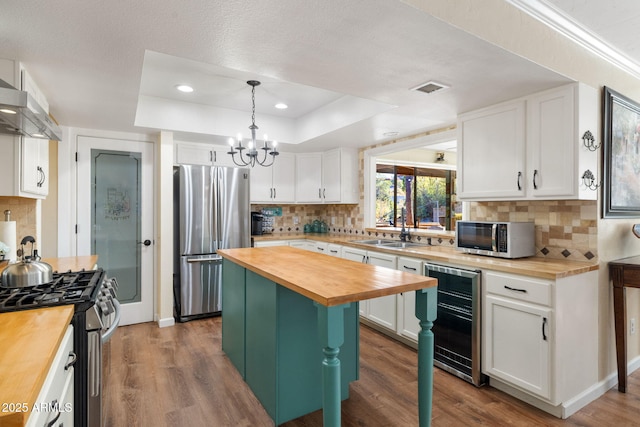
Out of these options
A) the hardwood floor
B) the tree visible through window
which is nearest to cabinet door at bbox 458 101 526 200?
the hardwood floor

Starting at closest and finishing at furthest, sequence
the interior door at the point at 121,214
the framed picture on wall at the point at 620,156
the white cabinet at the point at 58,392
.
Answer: the white cabinet at the point at 58,392 < the framed picture on wall at the point at 620,156 < the interior door at the point at 121,214

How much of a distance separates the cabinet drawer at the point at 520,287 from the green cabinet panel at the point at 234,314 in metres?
1.80

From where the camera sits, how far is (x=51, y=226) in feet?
11.5

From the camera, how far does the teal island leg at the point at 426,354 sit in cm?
184

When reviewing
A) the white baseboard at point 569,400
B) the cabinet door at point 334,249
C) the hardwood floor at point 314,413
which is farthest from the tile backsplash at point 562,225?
the cabinet door at point 334,249

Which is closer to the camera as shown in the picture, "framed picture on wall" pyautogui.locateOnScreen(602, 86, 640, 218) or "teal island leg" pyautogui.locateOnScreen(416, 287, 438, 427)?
"teal island leg" pyautogui.locateOnScreen(416, 287, 438, 427)

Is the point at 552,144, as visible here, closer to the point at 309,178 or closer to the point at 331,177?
the point at 331,177

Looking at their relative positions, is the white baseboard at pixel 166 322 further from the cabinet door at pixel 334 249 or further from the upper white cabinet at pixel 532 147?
the upper white cabinet at pixel 532 147

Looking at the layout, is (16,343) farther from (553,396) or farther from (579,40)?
(579,40)

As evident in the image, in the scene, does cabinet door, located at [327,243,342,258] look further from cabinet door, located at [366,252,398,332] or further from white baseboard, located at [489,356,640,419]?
white baseboard, located at [489,356,640,419]

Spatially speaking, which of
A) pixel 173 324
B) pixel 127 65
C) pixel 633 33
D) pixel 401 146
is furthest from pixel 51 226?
pixel 633 33

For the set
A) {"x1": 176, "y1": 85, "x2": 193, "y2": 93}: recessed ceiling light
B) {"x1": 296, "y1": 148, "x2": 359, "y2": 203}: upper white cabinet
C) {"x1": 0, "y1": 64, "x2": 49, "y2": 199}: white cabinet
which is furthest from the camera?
{"x1": 296, "y1": 148, "x2": 359, "y2": 203}: upper white cabinet

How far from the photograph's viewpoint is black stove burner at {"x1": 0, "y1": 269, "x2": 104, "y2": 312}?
1483 millimetres

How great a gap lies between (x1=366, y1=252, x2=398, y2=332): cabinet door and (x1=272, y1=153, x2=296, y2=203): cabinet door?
1.89 meters
